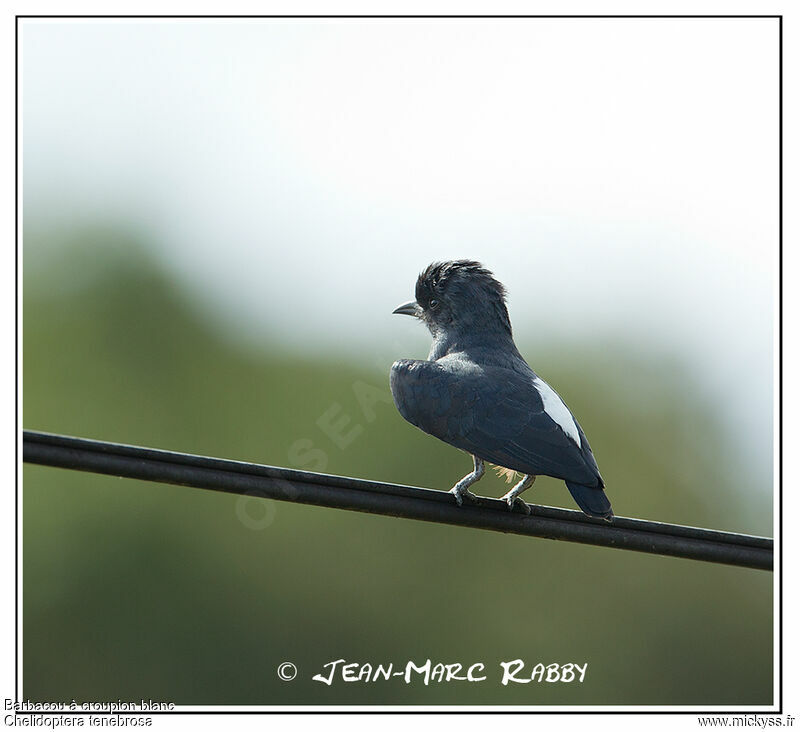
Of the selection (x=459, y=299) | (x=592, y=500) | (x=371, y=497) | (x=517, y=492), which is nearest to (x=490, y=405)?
(x=517, y=492)

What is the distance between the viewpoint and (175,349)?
18016 millimetres

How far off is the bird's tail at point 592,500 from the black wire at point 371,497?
0.41 metres

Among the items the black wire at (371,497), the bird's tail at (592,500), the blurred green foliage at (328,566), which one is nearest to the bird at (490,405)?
the bird's tail at (592,500)

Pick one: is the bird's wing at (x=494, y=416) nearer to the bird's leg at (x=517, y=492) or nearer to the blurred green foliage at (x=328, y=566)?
the bird's leg at (x=517, y=492)

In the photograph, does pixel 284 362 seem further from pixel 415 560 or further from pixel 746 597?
pixel 746 597

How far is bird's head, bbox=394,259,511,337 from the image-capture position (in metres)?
6.92

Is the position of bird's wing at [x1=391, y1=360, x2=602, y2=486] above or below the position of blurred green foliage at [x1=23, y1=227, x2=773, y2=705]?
below

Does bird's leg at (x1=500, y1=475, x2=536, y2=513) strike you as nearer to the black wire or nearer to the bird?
the bird

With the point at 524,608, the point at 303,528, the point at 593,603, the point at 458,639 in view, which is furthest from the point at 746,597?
the point at 303,528

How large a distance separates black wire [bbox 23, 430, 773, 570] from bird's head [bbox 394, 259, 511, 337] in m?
2.20

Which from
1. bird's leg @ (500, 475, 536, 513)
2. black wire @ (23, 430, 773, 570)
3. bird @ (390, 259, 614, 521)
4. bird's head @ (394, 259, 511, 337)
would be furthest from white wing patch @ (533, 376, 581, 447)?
black wire @ (23, 430, 773, 570)

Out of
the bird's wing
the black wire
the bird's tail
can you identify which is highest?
the bird's wing

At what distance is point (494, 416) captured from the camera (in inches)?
231

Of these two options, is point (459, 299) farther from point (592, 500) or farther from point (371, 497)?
point (371, 497)
